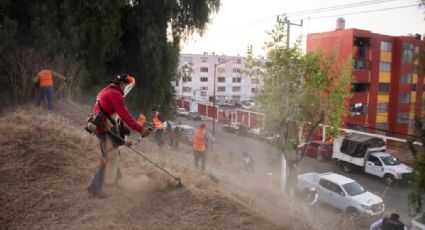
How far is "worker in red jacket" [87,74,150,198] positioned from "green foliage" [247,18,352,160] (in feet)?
26.8

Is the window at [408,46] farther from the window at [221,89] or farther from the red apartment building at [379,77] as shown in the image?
the window at [221,89]

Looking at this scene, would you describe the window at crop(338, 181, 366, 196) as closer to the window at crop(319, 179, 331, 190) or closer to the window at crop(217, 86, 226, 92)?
the window at crop(319, 179, 331, 190)

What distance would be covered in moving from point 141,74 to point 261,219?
16.7 metres

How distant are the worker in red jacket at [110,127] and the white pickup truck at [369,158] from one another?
1838cm

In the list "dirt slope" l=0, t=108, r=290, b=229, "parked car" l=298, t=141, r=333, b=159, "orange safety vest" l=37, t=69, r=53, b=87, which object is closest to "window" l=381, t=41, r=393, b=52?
"parked car" l=298, t=141, r=333, b=159

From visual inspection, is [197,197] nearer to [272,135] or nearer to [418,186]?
[418,186]

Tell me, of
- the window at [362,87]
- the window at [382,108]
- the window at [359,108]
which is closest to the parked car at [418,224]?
the window at [359,108]

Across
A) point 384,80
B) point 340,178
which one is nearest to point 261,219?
point 340,178

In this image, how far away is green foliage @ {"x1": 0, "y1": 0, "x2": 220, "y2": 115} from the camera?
15758mm

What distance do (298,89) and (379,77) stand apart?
2907cm

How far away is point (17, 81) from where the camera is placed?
42.7ft

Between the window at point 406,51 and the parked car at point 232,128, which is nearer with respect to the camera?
the window at point 406,51

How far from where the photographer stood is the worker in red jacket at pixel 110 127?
5699 millimetres

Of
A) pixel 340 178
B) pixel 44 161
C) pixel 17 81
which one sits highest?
pixel 17 81
